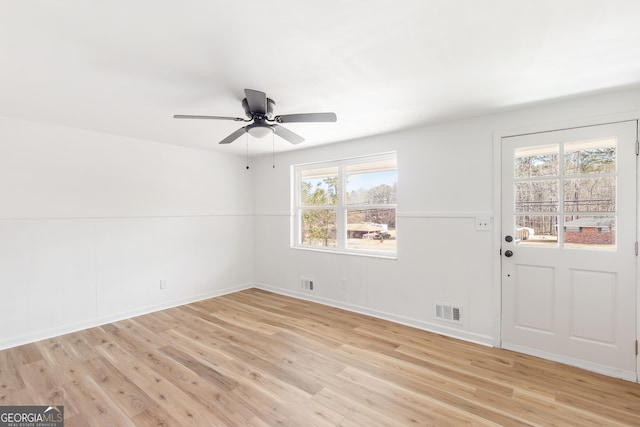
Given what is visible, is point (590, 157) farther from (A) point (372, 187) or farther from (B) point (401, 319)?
(B) point (401, 319)

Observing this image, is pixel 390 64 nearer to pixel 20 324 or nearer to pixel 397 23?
pixel 397 23

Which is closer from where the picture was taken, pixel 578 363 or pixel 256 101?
pixel 256 101

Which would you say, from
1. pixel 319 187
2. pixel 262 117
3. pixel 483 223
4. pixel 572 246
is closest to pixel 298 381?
pixel 262 117

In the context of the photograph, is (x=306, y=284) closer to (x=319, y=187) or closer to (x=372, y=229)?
(x=372, y=229)

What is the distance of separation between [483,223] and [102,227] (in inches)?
177

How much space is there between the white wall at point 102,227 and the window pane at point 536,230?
415 centimetres

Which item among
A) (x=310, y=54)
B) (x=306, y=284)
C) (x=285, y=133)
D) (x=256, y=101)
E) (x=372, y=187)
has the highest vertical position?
(x=310, y=54)

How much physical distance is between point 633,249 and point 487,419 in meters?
1.89

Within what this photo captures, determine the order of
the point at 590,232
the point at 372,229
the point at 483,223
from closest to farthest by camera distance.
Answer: the point at 590,232, the point at 483,223, the point at 372,229

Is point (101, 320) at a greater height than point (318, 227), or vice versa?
point (318, 227)

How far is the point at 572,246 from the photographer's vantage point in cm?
272

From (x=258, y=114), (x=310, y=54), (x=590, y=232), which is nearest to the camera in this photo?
(x=310, y=54)

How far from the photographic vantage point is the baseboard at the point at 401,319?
125 inches

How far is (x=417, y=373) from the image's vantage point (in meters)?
2.55
